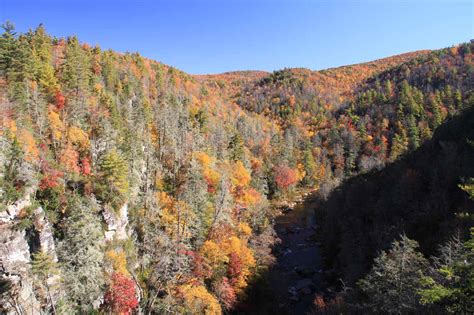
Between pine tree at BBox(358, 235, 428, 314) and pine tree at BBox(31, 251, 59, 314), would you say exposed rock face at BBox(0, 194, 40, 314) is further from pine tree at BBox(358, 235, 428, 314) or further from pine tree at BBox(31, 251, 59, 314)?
pine tree at BBox(358, 235, 428, 314)

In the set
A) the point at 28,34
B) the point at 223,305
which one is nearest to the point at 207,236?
the point at 223,305

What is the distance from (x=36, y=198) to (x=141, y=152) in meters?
21.2

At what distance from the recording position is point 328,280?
153ft

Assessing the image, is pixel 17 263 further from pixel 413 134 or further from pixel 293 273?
pixel 413 134

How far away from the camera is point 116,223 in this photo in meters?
39.5

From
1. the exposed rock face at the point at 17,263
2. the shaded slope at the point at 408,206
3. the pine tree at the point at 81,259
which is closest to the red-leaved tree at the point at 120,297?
the pine tree at the point at 81,259

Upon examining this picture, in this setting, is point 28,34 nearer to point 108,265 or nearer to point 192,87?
point 108,265

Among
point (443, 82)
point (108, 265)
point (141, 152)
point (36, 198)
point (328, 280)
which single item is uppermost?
point (443, 82)

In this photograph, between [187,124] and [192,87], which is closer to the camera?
[187,124]

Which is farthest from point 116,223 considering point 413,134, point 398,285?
point 413,134

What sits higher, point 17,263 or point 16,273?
point 17,263

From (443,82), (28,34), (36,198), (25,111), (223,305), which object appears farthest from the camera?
(443,82)

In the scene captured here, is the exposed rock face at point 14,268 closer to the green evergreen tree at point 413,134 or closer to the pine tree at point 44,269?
the pine tree at point 44,269

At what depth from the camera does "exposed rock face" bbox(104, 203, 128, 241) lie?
1506 inches
